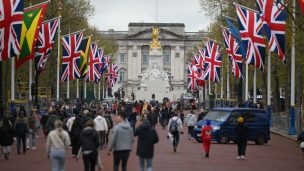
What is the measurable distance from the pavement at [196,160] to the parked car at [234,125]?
3.92ft

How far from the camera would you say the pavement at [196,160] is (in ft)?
82.7

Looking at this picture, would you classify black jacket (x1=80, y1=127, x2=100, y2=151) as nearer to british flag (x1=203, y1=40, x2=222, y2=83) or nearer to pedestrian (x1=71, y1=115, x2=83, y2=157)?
pedestrian (x1=71, y1=115, x2=83, y2=157)

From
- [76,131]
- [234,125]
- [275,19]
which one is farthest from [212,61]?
[76,131]

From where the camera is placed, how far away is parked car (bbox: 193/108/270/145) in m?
38.7

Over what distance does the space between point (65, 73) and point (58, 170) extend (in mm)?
37540

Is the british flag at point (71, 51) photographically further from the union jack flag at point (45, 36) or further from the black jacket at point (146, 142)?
the black jacket at point (146, 142)

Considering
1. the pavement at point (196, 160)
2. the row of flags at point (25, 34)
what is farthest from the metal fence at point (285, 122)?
the row of flags at point (25, 34)

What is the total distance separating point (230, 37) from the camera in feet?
180

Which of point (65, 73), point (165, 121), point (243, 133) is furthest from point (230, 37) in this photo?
point (243, 133)

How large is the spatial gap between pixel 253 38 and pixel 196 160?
58.3 feet

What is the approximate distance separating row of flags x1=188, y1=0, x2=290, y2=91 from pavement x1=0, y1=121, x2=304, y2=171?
5.00 m

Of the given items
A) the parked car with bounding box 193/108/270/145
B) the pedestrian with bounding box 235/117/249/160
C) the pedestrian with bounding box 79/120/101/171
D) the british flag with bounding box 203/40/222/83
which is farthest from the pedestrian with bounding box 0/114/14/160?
the british flag with bounding box 203/40/222/83

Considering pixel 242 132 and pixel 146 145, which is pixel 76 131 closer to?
pixel 242 132

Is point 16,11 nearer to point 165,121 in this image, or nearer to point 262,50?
point 262,50
